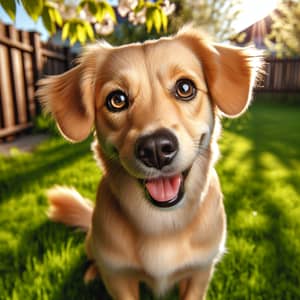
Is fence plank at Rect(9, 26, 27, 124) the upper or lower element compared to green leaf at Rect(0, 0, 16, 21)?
lower

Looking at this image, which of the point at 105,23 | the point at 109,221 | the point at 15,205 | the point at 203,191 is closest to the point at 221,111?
the point at 203,191

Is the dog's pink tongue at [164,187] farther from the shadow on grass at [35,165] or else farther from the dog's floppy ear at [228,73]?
the shadow on grass at [35,165]

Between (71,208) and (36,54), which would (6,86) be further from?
(71,208)

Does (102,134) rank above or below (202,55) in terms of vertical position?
below

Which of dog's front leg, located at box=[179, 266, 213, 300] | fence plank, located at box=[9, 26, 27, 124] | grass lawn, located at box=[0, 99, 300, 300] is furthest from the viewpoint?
fence plank, located at box=[9, 26, 27, 124]

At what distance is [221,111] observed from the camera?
1506 mm

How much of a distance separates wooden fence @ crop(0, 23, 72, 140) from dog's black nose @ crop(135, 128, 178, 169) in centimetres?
392

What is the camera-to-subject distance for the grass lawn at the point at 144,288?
1.81 m

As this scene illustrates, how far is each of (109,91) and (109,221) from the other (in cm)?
56

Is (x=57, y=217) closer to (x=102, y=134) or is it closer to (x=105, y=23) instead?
(x=102, y=134)

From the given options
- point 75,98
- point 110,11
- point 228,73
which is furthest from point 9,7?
point 228,73

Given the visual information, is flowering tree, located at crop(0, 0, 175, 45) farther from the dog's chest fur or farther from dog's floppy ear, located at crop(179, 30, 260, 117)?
the dog's chest fur

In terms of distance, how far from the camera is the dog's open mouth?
4.51 feet

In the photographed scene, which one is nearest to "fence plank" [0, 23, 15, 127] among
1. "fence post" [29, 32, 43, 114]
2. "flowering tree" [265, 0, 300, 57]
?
"fence post" [29, 32, 43, 114]
